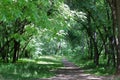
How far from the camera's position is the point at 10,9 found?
32.7 ft

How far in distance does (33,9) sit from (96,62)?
65.1ft

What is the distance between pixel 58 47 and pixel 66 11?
76.4 m

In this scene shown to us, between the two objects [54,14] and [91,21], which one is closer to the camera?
[54,14]

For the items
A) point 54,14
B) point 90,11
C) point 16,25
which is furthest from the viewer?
point 90,11

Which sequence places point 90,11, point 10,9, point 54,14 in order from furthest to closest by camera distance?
1. point 90,11
2. point 54,14
3. point 10,9

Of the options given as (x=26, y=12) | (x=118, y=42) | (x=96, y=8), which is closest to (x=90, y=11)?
(x=96, y=8)

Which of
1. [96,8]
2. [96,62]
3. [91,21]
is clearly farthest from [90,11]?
[96,62]

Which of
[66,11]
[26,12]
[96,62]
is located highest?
[66,11]

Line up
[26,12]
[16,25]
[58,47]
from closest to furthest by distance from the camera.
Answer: [26,12] → [16,25] → [58,47]

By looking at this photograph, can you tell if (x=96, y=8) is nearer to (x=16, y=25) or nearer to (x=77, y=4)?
(x=77, y=4)

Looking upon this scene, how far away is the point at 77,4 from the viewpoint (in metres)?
24.7

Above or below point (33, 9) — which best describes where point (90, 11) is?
above

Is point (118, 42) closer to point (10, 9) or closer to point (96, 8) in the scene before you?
point (96, 8)

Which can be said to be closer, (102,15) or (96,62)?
(102,15)
